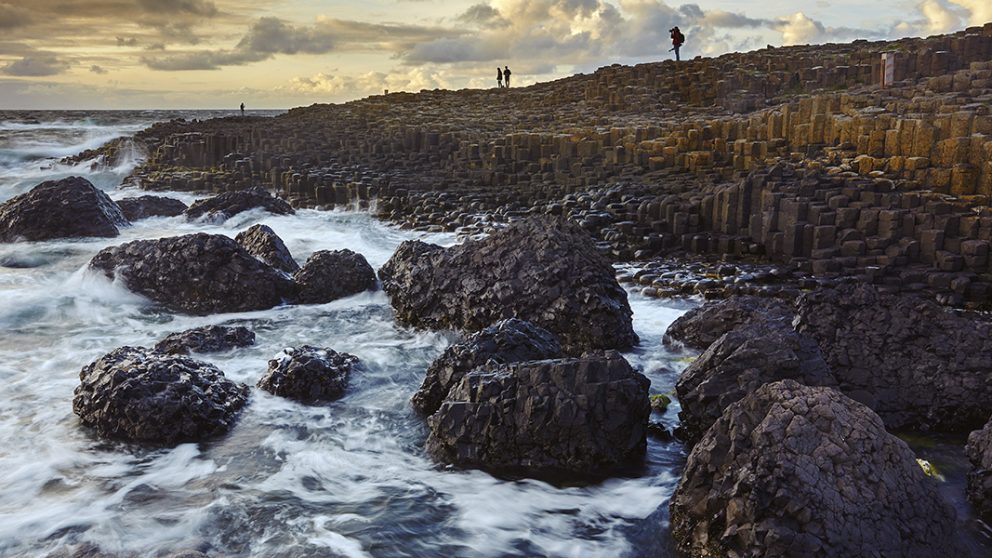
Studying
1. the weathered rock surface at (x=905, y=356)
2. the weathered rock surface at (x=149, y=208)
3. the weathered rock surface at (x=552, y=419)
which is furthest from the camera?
the weathered rock surface at (x=149, y=208)

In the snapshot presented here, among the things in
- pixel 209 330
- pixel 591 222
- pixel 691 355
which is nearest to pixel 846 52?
pixel 591 222

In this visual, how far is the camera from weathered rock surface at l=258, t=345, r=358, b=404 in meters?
6.21

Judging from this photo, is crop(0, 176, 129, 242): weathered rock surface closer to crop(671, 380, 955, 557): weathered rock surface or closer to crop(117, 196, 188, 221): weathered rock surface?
crop(117, 196, 188, 221): weathered rock surface

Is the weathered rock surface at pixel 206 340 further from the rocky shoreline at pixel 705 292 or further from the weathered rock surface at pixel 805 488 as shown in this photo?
the weathered rock surface at pixel 805 488

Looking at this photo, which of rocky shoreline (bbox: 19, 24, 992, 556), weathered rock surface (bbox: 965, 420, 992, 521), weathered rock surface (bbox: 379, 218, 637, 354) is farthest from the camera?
weathered rock surface (bbox: 379, 218, 637, 354)

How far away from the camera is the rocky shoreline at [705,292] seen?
12.6 ft

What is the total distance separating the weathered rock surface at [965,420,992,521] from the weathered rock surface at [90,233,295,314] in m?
6.91

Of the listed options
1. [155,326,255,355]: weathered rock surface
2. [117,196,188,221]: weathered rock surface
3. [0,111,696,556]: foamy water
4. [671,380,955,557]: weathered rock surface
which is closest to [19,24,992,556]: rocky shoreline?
[671,380,955,557]: weathered rock surface

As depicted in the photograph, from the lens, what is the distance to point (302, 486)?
16.3 ft

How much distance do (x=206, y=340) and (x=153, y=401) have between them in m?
1.86

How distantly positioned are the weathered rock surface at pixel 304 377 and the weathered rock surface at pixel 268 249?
11.8 feet

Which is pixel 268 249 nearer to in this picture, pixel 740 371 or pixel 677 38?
pixel 740 371

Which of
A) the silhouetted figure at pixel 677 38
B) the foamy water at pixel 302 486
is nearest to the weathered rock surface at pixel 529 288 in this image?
the foamy water at pixel 302 486

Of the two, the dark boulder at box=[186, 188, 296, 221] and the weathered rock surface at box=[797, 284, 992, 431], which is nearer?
the weathered rock surface at box=[797, 284, 992, 431]
